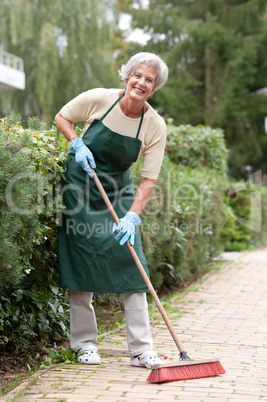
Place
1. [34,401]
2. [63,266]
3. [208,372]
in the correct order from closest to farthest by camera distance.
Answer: [34,401], [208,372], [63,266]

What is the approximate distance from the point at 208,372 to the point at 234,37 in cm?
2166

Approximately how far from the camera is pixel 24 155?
130 inches

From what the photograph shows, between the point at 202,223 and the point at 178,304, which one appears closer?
the point at 178,304

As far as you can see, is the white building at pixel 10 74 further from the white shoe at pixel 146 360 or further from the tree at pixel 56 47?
the white shoe at pixel 146 360

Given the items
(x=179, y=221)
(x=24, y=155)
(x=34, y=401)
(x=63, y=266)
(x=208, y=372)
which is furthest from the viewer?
(x=179, y=221)

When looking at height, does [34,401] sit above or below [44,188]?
below

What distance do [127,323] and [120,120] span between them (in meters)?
1.42

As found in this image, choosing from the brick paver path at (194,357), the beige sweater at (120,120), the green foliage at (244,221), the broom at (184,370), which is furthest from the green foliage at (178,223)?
the green foliage at (244,221)

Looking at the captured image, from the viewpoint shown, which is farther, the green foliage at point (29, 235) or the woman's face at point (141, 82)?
the woman's face at point (141, 82)

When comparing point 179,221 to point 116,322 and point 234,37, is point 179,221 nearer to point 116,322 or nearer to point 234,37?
point 116,322

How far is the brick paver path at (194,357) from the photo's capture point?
3207mm

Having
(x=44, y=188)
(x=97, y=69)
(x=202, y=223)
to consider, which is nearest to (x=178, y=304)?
(x=202, y=223)

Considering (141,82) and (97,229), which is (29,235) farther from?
(141,82)

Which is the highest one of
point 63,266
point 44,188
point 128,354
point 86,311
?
point 44,188
